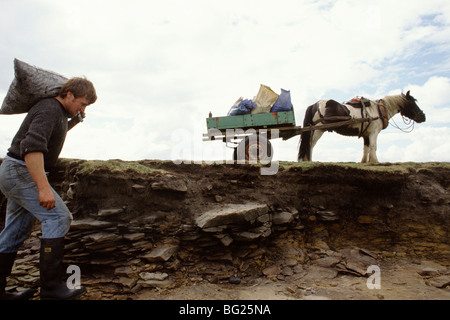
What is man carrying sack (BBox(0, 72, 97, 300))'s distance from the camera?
8.83 feet

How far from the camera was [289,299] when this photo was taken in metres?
4.32

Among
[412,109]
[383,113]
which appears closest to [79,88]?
[383,113]

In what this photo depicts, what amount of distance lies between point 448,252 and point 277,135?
16.6 feet

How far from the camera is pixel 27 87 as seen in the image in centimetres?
285

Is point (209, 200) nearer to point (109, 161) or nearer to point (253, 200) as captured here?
point (253, 200)

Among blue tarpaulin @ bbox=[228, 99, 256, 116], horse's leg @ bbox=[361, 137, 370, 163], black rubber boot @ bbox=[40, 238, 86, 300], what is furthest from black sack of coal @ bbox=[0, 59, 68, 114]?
horse's leg @ bbox=[361, 137, 370, 163]

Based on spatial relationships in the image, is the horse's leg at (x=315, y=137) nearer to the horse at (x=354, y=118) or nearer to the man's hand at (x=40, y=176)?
the horse at (x=354, y=118)

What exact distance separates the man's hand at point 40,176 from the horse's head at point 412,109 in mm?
11016

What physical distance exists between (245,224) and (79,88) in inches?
149

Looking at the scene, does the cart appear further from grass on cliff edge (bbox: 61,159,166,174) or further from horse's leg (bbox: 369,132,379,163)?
grass on cliff edge (bbox: 61,159,166,174)

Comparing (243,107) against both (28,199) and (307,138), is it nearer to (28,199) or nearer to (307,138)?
(307,138)

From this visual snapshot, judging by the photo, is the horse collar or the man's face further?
the horse collar

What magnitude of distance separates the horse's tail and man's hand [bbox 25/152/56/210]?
786 cm

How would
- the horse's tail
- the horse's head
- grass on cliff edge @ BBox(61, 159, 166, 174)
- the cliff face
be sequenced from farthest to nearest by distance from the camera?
the horse's head < the horse's tail < grass on cliff edge @ BBox(61, 159, 166, 174) < the cliff face
